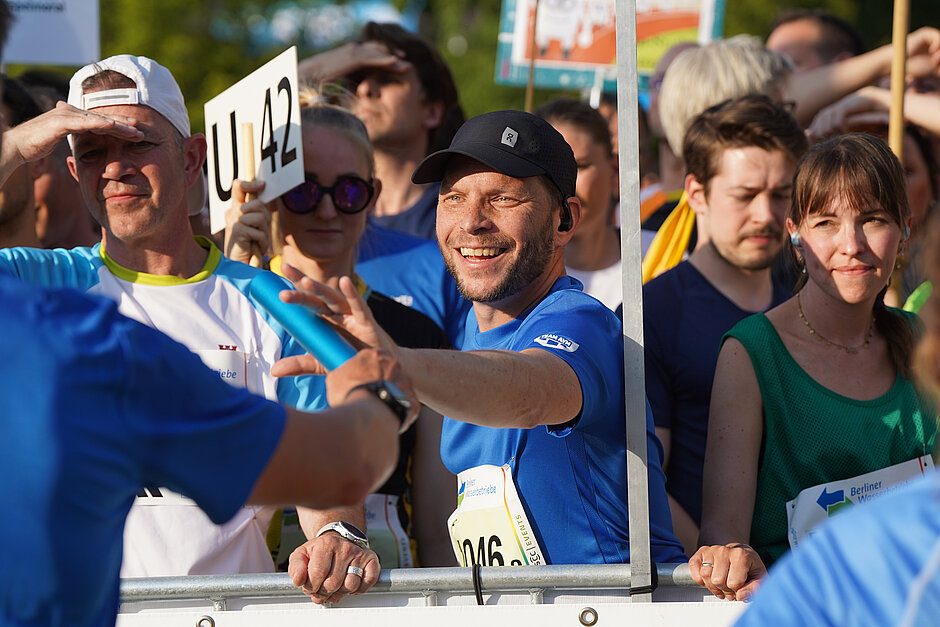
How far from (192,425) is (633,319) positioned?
126 cm

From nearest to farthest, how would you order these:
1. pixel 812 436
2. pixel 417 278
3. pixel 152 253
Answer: pixel 812 436, pixel 152 253, pixel 417 278

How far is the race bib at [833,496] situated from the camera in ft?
9.69

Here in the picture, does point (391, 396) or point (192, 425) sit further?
point (391, 396)

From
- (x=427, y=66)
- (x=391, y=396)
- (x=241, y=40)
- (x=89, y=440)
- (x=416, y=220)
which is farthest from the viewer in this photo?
(x=241, y=40)

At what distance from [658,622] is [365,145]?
79.8 inches

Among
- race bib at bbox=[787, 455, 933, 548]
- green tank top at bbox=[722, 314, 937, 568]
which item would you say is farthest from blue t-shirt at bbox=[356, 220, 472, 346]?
race bib at bbox=[787, 455, 933, 548]

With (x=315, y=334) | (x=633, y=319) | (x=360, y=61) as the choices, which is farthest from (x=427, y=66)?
(x=315, y=334)

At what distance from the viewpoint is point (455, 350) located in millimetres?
2543

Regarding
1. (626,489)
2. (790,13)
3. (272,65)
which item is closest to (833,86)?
(790,13)

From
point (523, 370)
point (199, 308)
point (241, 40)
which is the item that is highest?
point (241, 40)

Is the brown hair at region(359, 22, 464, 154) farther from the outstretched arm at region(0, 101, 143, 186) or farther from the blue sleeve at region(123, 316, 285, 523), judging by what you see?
the blue sleeve at region(123, 316, 285, 523)

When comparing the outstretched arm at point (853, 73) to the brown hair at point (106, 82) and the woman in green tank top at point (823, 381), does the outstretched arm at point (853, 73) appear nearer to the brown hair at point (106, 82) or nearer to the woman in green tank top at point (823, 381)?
the woman in green tank top at point (823, 381)

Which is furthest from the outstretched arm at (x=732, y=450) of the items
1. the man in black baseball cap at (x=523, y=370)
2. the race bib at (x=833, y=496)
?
the man in black baseball cap at (x=523, y=370)

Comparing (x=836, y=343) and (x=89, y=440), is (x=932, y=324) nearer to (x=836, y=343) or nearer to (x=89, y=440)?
(x=89, y=440)
